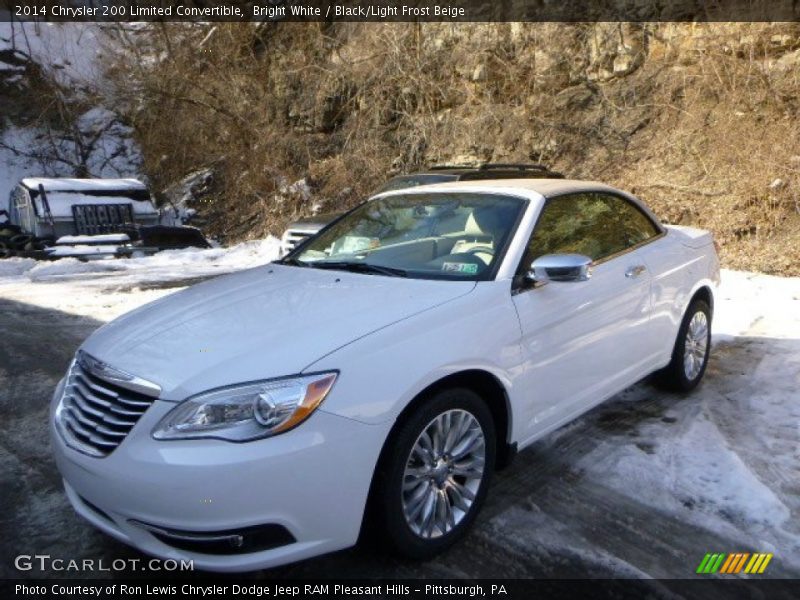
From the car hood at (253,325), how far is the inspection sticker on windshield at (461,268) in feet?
0.47

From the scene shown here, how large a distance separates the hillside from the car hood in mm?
7602

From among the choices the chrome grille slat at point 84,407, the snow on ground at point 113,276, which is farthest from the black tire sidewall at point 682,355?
the snow on ground at point 113,276

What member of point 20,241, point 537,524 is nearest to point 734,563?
point 537,524

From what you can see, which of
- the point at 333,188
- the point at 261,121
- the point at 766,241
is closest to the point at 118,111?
the point at 261,121

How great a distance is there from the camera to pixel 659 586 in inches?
104

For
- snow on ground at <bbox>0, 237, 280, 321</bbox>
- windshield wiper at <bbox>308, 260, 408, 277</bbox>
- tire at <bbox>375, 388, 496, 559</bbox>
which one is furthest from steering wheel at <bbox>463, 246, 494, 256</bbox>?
snow on ground at <bbox>0, 237, 280, 321</bbox>

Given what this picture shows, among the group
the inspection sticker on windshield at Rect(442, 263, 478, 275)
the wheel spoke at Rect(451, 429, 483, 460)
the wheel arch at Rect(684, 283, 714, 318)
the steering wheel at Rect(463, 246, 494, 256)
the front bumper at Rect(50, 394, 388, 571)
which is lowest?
the wheel arch at Rect(684, 283, 714, 318)

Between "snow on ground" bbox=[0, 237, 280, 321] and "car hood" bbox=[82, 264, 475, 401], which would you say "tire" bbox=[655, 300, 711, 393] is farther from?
"snow on ground" bbox=[0, 237, 280, 321]

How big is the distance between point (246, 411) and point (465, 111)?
1451 cm

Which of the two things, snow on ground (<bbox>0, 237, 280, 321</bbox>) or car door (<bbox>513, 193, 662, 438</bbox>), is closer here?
car door (<bbox>513, 193, 662, 438</bbox>)

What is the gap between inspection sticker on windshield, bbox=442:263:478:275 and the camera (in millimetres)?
3229

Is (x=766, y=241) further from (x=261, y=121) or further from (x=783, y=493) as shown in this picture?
(x=261, y=121)

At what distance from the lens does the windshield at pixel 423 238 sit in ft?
11.0

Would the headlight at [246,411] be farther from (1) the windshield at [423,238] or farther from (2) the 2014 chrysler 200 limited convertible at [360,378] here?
(1) the windshield at [423,238]
